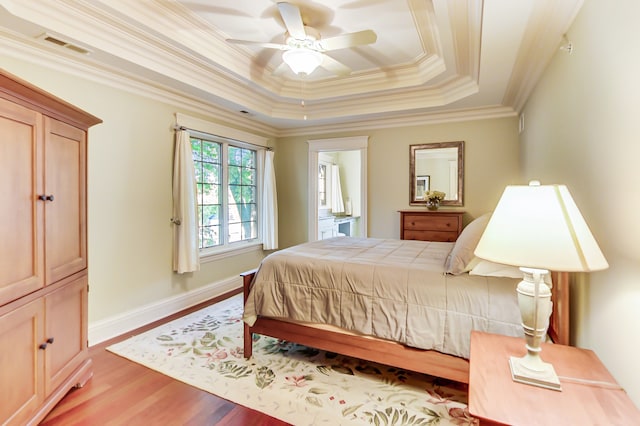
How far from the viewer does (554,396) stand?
1.00m

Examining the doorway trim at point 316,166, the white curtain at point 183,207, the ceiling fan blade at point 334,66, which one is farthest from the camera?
the doorway trim at point 316,166

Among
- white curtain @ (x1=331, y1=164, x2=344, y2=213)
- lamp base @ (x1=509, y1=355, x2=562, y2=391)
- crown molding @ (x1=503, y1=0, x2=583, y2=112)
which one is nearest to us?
lamp base @ (x1=509, y1=355, x2=562, y2=391)

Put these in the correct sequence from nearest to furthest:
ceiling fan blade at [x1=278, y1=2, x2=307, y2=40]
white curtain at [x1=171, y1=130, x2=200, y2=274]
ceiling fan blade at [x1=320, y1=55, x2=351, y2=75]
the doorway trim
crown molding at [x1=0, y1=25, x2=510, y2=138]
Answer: ceiling fan blade at [x1=278, y1=2, x2=307, y2=40], crown molding at [x1=0, y1=25, x2=510, y2=138], ceiling fan blade at [x1=320, y1=55, x2=351, y2=75], white curtain at [x1=171, y1=130, x2=200, y2=274], the doorway trim

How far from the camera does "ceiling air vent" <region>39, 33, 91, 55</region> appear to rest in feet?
7.36

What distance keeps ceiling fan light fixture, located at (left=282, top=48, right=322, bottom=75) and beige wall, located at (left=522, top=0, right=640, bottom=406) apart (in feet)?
5.64

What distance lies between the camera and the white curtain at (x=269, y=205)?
16.0 feet

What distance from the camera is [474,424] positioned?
5.73ft

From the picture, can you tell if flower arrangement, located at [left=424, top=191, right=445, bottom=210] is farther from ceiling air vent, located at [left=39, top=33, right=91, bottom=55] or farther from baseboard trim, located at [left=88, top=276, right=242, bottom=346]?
ceiling air vent, located at [left=39, top=33, right=91, bottom=55]

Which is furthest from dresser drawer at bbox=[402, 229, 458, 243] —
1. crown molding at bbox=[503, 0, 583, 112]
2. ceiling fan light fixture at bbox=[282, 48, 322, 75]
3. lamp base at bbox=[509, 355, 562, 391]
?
lamp base at bbox=[509, 355, 562, 391]

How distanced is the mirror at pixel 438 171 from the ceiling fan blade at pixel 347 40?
2.31m

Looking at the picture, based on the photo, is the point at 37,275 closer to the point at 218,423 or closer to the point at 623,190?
the point at 218,423

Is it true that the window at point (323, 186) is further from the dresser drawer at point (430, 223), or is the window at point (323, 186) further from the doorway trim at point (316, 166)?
the dresser drawer at point (430, 223)

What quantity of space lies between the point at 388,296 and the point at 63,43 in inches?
116

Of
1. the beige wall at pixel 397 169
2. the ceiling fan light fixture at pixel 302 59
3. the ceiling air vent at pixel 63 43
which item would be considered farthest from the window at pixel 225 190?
the ceiling fan light fixture at pixel 302 59
